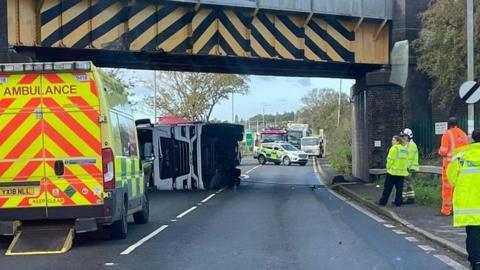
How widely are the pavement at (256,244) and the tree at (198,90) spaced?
38640mm

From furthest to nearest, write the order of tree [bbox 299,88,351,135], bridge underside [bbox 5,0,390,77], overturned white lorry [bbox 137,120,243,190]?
1. tree [bbox 299,88,351,135]
2. overturned white lorry [bbox 137,120,243,190]
3. bridge underside [bbox 5,0,390,77]

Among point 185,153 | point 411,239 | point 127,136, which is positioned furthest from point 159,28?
point 411,239

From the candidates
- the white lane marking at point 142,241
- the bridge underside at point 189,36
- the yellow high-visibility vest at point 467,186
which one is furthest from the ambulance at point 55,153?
the bridge underside at point 189,36

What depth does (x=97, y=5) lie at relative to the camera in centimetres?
1944

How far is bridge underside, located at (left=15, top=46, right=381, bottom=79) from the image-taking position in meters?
20.2

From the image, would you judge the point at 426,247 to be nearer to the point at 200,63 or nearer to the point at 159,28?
the point at 159,28

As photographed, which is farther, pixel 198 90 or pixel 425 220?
pixel 198 90

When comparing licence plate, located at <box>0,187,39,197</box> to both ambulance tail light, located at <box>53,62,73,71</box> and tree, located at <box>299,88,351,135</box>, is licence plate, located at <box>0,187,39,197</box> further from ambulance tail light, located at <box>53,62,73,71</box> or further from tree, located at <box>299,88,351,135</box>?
tree, located at <box>299,88,351,135</box>

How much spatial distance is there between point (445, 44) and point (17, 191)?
14.9 m

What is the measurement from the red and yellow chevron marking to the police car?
4254 centimetres

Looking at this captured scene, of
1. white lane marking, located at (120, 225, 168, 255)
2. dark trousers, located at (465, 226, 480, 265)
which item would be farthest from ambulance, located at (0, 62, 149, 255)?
dark trousers, located at (465, 226, 480, 265)

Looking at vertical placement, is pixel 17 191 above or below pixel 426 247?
above

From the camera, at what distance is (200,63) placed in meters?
23.6

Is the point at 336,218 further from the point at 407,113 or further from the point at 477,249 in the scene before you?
the point at 407,113
